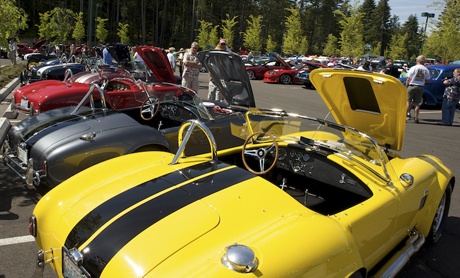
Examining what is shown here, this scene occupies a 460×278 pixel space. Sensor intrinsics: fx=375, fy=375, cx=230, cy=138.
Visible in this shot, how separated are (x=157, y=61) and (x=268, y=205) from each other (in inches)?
288

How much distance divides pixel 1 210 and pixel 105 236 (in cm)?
284

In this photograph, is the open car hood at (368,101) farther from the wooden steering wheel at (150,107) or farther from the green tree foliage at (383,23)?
the green tree foliage at (383,23)

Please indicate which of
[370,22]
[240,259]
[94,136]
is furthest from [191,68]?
[370,22]

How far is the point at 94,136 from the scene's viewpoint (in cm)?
430

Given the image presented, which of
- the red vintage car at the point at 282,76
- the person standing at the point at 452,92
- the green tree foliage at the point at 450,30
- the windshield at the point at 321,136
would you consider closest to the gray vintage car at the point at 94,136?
the windshield at the point at 321,136

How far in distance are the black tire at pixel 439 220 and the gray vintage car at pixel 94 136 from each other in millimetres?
2111

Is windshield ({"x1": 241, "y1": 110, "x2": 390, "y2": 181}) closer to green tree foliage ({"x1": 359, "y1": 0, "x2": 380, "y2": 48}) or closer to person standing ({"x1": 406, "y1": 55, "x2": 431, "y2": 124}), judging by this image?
person standing ({"x1": 406, "y1": 55, "x2": 431, "y2": 124})

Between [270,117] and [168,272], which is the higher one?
[270,117]

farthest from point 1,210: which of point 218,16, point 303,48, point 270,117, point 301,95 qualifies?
point 218,16

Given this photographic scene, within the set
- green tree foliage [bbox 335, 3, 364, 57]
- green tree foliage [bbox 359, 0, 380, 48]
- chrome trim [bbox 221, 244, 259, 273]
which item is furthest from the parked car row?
green tree foliage [bbox 359, 0, 380, 48]

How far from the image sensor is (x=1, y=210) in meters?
4.19

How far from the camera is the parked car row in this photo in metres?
1.94

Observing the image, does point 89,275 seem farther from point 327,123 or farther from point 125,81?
point 125,81

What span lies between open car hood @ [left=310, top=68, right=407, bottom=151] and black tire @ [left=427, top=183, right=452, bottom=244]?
72 centimetres
